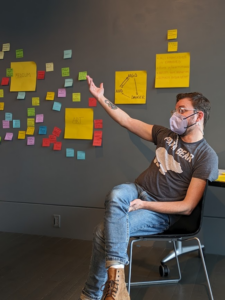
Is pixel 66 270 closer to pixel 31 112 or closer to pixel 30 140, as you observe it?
pixel 30 140

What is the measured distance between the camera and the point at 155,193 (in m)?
2.00

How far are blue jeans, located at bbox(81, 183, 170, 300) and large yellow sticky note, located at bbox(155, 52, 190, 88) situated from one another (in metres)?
1.24

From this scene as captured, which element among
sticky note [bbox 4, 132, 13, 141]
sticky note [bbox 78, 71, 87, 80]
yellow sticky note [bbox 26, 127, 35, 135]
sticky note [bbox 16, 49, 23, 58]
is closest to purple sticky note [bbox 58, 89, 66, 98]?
sticky note [bbox 78, 71, 87, 80]

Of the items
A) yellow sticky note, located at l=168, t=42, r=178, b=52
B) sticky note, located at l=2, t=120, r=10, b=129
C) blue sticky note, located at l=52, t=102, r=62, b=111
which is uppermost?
yellow sticky note, located at l=168, t=42, r=178, b=52

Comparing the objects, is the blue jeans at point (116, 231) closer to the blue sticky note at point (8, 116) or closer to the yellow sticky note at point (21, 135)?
the yellow sticky note at point (21, 135)

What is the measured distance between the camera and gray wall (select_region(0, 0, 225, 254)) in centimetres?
273

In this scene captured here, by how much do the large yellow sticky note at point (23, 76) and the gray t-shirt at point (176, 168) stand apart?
1.67 metres

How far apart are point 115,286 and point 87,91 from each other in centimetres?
190

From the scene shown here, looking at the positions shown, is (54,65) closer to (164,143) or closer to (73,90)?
(73,90)

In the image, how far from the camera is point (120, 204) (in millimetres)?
1706

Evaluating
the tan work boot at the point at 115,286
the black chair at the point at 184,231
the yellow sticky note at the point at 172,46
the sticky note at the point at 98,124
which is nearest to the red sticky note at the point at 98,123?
the sticky note at the point at 98,124

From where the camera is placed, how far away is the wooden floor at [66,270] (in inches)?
81.0

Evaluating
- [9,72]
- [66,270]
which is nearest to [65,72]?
[9,72]

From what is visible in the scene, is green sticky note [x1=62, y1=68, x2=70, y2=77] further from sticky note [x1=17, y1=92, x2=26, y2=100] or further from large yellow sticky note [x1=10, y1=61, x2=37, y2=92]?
sticky note [x1=17, y1=92, x2=26, y2=100]
